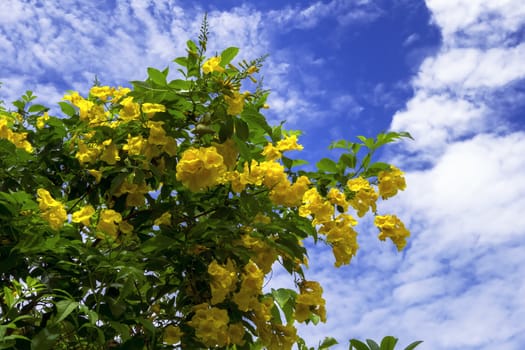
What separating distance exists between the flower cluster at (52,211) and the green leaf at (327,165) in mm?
1137

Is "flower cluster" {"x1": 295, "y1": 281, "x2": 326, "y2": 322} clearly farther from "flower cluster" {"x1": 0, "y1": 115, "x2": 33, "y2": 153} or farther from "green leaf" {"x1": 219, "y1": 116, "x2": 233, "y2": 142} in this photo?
"flower cluster" {"x1": 0, "y1": 115, "x2": 33, "y2": 153}

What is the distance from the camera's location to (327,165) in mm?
2664

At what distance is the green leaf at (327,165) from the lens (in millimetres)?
2660

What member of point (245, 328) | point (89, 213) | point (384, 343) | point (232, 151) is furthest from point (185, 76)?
point (384, 343)

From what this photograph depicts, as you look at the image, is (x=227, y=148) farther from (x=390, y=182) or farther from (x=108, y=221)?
(x=390, y=182)

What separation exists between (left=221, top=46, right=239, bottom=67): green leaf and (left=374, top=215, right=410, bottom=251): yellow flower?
3.46 ft

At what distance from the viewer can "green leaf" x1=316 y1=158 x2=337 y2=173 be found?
266 cm

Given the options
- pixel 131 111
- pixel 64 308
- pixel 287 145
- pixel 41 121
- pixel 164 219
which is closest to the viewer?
pixel 64 308

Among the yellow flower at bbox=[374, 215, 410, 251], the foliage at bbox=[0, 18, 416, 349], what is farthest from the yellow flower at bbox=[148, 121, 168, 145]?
the yellow flower at bbox=[374, 215, 410, 251]

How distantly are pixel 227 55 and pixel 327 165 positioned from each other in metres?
0.69

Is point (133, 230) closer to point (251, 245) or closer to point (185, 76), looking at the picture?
point (251, 245)

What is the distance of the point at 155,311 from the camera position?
266 centimetres

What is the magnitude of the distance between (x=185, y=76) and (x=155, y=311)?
42.5 inches

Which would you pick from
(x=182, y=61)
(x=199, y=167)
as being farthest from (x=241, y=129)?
(x=182, y=61)
